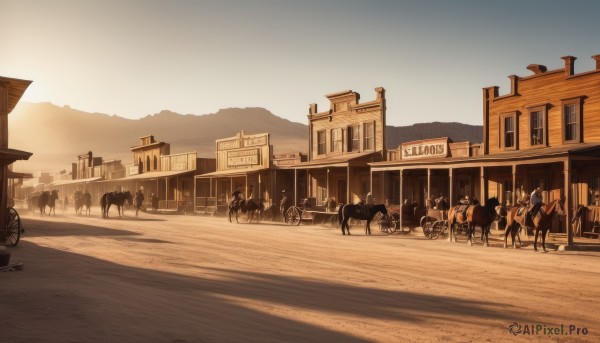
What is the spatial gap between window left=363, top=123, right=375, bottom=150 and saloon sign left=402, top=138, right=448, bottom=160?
309 centimetres

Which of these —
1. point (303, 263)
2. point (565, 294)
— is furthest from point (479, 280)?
point (303, 263)

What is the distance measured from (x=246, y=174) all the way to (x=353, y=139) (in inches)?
310

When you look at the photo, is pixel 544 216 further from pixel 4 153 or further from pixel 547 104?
pixel 4 153

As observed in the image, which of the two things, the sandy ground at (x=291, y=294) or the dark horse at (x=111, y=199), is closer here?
the sandy ground at (x=291, y=294)

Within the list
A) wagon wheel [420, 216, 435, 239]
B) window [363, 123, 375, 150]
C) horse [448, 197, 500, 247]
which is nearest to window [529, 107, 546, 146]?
horse [448, 197, 500, 247]

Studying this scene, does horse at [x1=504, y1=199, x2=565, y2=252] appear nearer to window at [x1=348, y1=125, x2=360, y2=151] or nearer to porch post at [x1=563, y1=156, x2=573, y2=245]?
porch post at [x1=563, y1=156, x2=573, y2=245]

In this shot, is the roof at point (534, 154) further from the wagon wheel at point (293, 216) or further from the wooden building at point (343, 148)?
the wagon wheel at point (293, 216)

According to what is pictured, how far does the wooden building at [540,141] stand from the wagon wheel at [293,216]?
20.0 ft

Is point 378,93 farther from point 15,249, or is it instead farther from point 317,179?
point 15,249

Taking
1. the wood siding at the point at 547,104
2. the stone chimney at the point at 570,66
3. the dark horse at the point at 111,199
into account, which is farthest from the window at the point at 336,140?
the dark horse at the point at 111,199

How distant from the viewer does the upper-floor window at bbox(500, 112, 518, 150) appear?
84.9ft

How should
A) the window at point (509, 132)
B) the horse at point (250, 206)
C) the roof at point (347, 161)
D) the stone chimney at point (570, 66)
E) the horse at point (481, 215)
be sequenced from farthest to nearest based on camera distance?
the horse at point (250, 206)
the roof at point (347, 161)
the window at point (509, 132)
the stone chimney at point (570, 66)
the horse at point (481, 215)

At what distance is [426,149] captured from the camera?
29000mm

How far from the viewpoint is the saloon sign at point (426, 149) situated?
2806 cm
